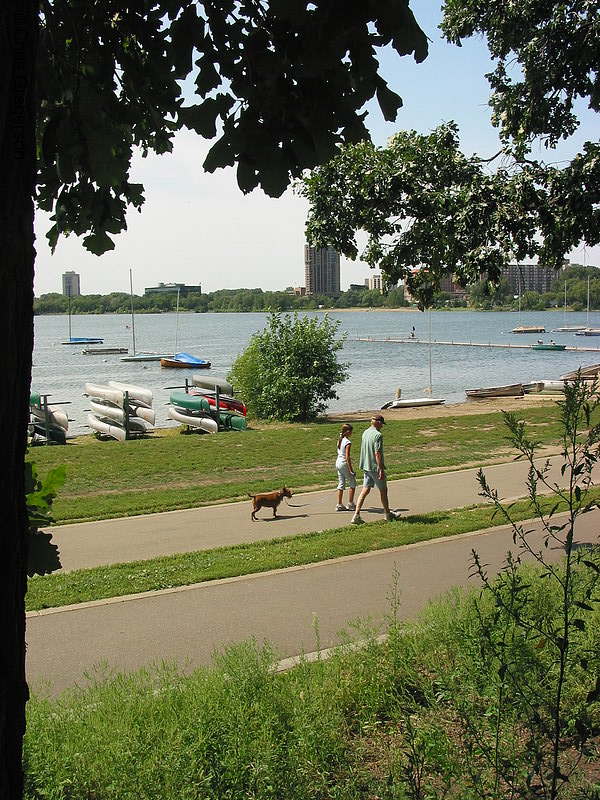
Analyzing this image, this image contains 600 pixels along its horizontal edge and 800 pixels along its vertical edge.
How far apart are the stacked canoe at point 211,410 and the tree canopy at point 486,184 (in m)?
18.7

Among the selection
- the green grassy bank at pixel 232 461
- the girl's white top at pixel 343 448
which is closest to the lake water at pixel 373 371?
the green grassy bank at pixel 232 461

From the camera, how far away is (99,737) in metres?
4.23

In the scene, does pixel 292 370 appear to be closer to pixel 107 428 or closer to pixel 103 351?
pixel 107 428

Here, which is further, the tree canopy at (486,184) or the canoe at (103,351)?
the canoe at (103,351)

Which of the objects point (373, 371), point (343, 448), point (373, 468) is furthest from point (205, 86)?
point (373, 371)

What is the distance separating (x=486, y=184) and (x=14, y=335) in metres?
7.35

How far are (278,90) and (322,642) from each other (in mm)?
4808

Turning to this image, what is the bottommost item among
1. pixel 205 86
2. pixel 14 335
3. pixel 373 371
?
pixel 373 371

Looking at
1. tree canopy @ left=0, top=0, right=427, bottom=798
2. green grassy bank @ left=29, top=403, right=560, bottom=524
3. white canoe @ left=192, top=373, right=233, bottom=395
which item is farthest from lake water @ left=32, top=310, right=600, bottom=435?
tree canopy @ left=0, top=0, right=427, bottom=798

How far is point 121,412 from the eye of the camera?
1075 inches

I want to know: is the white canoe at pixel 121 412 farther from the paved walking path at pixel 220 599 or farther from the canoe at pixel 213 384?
the paved walking path at pixel 220 599

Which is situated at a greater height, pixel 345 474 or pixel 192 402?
pixel 345 474

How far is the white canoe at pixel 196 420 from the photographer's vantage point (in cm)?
2762

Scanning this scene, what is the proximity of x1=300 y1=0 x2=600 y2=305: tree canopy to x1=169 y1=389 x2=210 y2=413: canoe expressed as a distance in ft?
67.2
